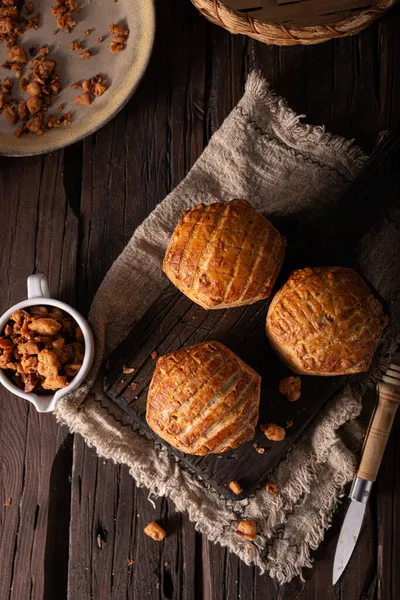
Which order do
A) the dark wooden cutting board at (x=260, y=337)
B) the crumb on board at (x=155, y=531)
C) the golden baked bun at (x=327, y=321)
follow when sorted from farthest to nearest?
the crumb on board at (x=155, y=531), the dark wooden cutting board at (x=260, y=337), the golden baked bun at (x=327, y=321)

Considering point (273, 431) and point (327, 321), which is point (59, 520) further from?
point (327, 321)

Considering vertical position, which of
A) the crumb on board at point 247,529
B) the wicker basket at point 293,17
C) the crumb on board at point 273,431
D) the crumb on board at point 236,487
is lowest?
the crumb on board at point 247,529

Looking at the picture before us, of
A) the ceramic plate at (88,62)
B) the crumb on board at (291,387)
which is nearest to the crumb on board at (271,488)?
the crumb on board at (291,387)

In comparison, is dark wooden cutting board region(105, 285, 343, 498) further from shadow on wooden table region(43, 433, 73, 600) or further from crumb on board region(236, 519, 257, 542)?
shadow on wooden table region(43, 433, 73, 600)

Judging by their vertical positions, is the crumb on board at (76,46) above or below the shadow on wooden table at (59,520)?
above

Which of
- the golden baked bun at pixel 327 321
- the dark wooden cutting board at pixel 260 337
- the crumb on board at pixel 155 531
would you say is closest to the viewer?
the golden baked bun at pixel 327 321

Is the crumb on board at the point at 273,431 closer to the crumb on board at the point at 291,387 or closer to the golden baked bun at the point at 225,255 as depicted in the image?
the crumb on board at the point at 291,387

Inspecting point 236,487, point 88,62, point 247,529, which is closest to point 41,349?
point 236,487

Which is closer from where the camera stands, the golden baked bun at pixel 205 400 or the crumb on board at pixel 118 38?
the golden baked bun at pixel 205 400

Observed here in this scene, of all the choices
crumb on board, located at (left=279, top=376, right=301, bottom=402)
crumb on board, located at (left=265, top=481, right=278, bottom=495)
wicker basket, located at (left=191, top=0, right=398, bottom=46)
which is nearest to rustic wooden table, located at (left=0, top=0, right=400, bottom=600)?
wicker basket, located at (left=191, top=0, right=398, bottom=46)
